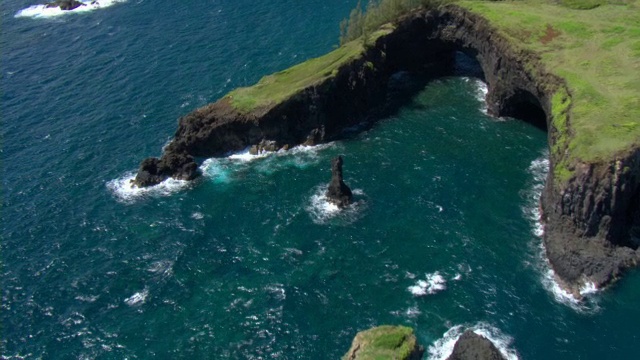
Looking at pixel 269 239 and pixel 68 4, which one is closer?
pixel 269 239

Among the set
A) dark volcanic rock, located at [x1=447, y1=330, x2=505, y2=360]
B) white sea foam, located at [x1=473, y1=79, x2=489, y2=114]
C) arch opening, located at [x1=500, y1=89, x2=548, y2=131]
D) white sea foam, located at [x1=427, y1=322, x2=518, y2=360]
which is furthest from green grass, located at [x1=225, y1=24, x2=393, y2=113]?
dark volcanic rock, located at [x1=447, y1=330, x2=505, y2=360]

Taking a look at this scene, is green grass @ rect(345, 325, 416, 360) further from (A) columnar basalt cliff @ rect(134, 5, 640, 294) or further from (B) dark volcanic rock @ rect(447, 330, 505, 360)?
(A) columnar basalt cliff @ rect(134, 5, 640, 294)

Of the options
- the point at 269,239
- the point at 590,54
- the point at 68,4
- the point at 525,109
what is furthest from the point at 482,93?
the point at 68,4

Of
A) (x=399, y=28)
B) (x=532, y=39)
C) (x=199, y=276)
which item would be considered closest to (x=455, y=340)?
(x=199, y=276)

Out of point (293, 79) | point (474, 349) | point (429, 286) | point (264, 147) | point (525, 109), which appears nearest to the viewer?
point (474, 349)

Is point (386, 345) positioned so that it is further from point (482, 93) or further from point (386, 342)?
point (482, 93)

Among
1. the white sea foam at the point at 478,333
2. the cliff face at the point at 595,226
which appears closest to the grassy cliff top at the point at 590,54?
the cliff face at the point at 595,226
